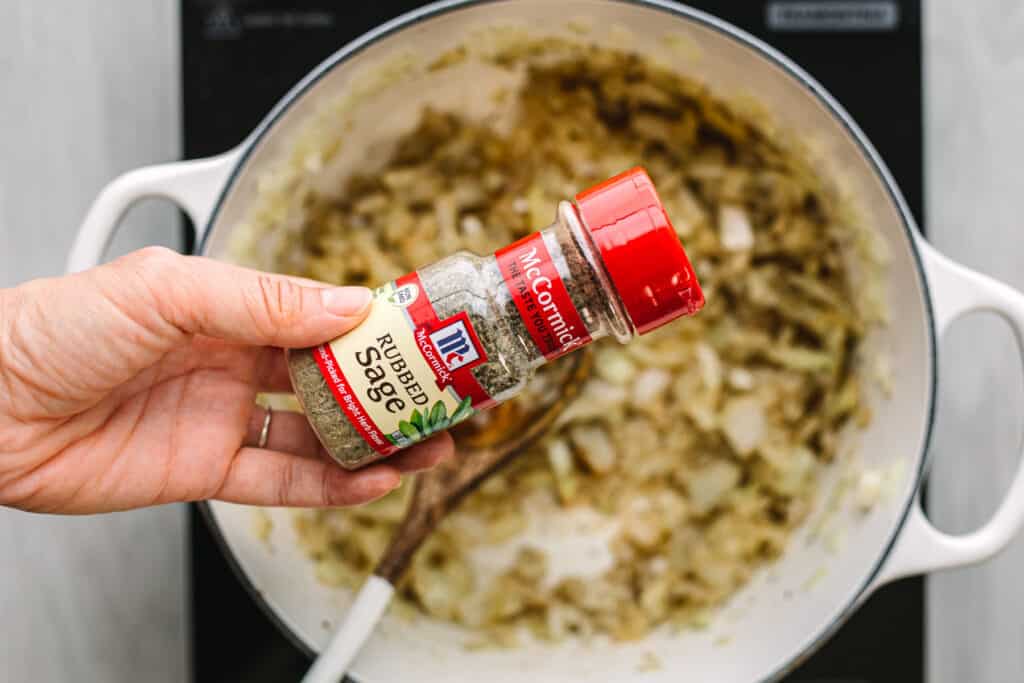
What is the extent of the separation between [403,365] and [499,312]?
86 millimetres

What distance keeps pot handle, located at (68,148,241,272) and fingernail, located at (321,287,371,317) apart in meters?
Result: 0.27

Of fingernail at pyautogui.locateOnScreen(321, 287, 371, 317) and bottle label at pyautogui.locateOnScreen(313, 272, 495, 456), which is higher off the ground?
fingernail at pyautogui.locateOnScreen(321, 287, 371, 317)

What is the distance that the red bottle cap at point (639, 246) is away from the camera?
62cm

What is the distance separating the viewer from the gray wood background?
907mm

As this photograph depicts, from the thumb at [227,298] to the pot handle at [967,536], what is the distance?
592mm

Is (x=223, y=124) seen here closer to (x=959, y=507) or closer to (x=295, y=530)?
(x=295, y=530)

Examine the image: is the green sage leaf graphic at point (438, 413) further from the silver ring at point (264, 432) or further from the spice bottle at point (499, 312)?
the silver ring at point (264, 432)

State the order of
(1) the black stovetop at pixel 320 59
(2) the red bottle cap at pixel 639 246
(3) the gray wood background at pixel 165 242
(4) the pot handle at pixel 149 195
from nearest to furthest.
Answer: (2) the red bottle cap at pixel 639 246
(4) the pot handle at pixel 149 195
(3) the gray wood background at pixel 165 242
(1) the black stovetop at pixel 320 59

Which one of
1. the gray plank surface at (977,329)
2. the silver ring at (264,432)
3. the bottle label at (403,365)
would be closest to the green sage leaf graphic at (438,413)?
the bottle label at (403,365)

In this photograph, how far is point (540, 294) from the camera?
63cm

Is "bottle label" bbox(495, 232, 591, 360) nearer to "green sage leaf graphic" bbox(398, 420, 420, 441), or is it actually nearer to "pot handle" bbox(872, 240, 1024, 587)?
"green sage leaf graphic" bbox(398, 420, 420, 441)

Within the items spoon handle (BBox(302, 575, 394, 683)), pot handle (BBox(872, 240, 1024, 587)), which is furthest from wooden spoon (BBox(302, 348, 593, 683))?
pot handle (BBox(872, 240, 1024, 587))

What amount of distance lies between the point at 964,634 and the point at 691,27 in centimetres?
82

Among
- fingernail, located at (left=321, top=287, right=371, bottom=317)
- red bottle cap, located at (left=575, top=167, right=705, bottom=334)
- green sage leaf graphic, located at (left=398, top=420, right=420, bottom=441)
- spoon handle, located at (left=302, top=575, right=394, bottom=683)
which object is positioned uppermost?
red bottle cap, located at (left=575, top=167, right=705, bottom=334)
